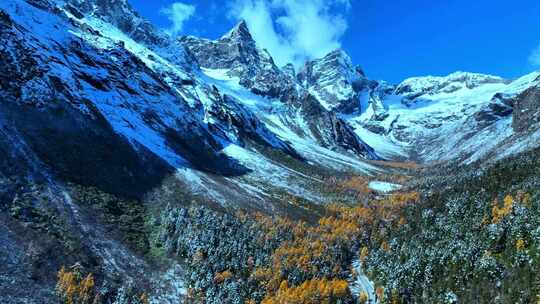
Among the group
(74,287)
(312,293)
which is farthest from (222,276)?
(74,287)

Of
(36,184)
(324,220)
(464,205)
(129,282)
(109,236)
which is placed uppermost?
(464,205)

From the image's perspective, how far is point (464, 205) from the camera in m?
184

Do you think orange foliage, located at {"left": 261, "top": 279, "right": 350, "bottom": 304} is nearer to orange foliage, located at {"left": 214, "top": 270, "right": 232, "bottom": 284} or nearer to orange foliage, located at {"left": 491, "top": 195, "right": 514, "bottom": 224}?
orange foliage, located at {"left": 214, "top": 270, "right": 232, "bottom": 284}

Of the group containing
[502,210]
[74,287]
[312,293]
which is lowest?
[74,287]

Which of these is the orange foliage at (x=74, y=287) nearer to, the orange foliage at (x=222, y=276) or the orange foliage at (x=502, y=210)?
the orange foliage at (x=222, y=276)

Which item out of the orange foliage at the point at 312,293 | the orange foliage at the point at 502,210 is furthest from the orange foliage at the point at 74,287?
the orange foliage at the point at 502,210

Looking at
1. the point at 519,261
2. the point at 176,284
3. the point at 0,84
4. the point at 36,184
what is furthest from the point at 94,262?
the point at 519,261

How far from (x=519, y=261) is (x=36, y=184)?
13026 centimetres

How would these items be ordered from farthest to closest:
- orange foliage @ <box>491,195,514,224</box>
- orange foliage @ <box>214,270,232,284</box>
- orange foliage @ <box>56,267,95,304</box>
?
orange foliage @ <box>491,195,514,224</box> → orange foliage @ <box>214,270,232,284</box> → orange foliage @ <box>56,267,95,304</box>

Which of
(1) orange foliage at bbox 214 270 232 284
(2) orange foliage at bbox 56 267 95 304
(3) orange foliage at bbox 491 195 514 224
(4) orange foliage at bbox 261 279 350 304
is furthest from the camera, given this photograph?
(3) orange foliage at bbox 491 195 514 224

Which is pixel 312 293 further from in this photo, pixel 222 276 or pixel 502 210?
pixel 502 210

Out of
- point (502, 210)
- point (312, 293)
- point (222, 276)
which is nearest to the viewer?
point (222, 276)

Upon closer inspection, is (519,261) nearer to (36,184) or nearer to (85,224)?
(85,224)

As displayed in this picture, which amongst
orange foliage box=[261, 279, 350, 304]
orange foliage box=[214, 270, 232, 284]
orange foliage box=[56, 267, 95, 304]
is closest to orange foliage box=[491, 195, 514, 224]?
orange foliage box=[261, 279, 350, 304]
